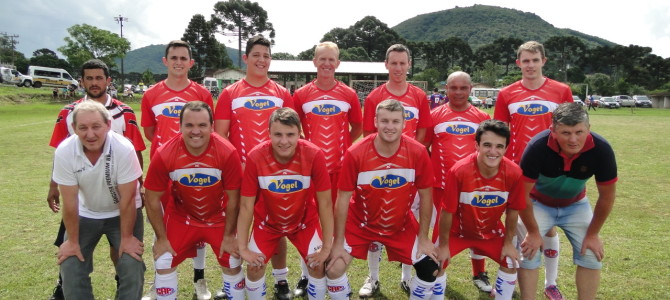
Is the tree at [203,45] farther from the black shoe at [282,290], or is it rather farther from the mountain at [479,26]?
the mountain at [479,26]

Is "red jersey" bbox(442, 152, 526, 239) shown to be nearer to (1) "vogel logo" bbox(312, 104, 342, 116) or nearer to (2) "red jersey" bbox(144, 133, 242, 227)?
(1) "vogel logo" bbox(312, 104, 342, 116)

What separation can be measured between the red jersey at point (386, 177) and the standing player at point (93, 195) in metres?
1.88

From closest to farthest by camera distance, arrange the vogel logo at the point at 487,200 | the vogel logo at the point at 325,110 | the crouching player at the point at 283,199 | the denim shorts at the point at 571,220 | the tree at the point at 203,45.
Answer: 1. the crouching player at the point at 283,199
2. the vogel logo at the point at 487,200
3. the denim shorts at the point at 571,220
4. the vogel logo at the point at 325,110
5. the tree at the point at 203,45

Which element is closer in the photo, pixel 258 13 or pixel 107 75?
pixel 107 75

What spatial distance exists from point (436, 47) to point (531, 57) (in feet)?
357

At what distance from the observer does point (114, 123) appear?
426 cm

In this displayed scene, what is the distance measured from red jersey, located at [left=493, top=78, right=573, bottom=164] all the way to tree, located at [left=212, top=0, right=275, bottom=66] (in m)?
79.1

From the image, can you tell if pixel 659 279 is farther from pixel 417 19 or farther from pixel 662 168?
pixel 417 19

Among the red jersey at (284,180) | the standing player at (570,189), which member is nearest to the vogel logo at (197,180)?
the red jersey at (284,180)

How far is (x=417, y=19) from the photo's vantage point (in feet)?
643

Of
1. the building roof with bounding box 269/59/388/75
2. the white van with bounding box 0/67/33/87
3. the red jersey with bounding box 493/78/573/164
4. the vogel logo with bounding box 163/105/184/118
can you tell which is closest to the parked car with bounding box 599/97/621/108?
the building roof with bounding box 269/59/388/75

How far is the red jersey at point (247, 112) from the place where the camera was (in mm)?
4398

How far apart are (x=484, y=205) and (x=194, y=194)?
264 centimetres

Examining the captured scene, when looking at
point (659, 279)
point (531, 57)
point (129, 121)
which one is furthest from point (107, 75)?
point (659, 279)
